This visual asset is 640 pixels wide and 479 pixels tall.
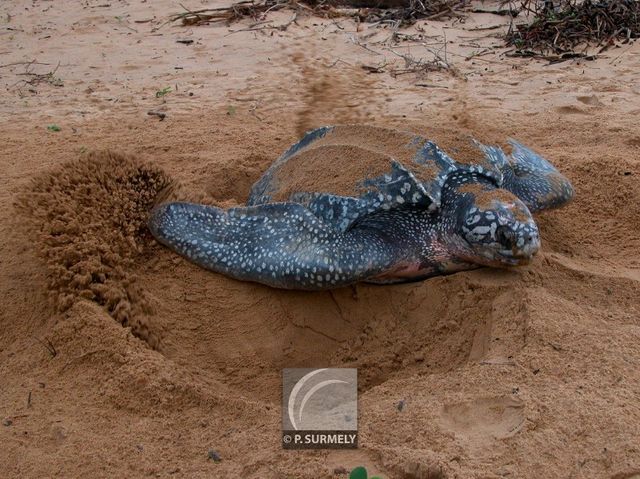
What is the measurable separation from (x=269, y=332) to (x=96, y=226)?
91 centimetres

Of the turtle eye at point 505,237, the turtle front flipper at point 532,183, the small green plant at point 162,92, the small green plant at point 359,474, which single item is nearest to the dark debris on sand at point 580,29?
the turtle front flipper at point 532,183

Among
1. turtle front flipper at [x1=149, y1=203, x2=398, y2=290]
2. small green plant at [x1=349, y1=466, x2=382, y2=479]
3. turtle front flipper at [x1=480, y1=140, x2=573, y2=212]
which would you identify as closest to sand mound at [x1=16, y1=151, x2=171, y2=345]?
turtle front flipper at [x1=149, y1=203, x2=398, y2=290]

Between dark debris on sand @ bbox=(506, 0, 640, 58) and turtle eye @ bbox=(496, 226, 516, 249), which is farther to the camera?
dark debris on sand @ bbox=(506, 0, 640, 58)

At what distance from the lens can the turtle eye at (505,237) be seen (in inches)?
105

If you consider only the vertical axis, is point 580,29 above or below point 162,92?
above

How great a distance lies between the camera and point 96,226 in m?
2.88

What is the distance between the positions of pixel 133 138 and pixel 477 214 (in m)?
2.69

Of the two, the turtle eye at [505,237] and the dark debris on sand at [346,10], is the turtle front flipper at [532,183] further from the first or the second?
the dark debris on sand at [346,10]

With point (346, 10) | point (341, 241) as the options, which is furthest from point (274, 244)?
point (346, 10)

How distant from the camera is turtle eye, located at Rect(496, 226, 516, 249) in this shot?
268 centimetres

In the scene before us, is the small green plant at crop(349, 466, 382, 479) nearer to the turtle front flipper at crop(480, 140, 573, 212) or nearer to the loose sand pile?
the loose sand pile

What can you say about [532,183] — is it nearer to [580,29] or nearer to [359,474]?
[359,474]

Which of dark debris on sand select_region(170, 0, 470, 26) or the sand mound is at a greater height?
dark debris on sand select_region(170, 0, 470, 26)

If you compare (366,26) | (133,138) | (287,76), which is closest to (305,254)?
(133,138)
